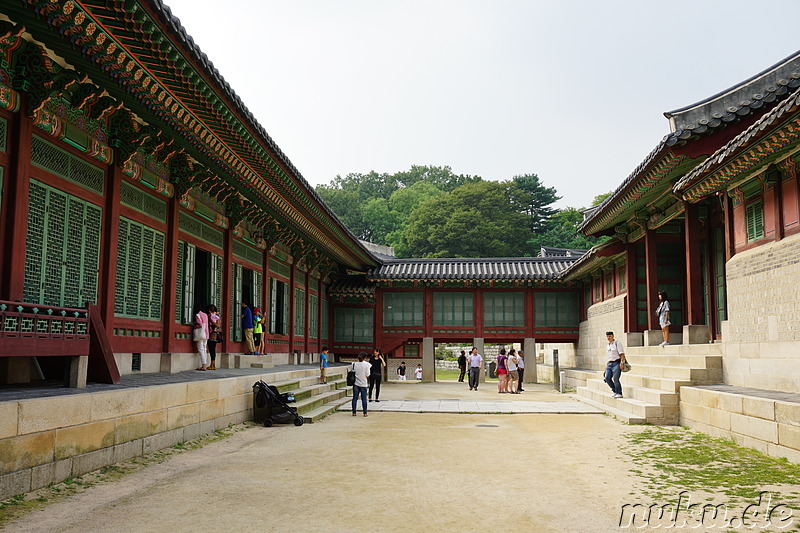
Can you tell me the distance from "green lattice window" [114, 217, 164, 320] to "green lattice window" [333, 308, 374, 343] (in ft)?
55.4

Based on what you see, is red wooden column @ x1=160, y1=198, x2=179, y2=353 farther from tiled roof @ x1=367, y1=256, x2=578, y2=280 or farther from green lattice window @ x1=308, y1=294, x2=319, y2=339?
tiled roof @ x1=367, y1=256, x2=578, y2=280

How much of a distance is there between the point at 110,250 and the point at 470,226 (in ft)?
157

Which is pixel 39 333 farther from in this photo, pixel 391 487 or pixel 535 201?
pixel 535 201

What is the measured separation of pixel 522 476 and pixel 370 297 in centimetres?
2143

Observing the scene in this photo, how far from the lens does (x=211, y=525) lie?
17.3 ft

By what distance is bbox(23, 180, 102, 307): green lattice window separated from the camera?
27.6 feet

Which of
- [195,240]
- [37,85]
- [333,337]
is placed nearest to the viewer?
[37,85]

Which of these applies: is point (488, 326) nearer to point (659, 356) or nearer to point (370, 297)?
point (370, 297)

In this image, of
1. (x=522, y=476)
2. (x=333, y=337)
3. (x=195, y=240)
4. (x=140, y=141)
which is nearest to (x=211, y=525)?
(x=522, y=476)

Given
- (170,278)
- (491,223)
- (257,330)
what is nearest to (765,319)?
(170,278)

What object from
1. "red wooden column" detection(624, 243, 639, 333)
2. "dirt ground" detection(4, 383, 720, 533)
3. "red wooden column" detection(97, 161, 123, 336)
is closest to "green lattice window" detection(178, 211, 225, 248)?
"red wooden column" detection(97, 161, 123, 336)

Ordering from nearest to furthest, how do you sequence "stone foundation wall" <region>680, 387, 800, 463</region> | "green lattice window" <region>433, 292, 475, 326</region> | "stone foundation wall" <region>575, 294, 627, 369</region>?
"stone foundation wall" <region>680, 387, 800, 463</region> → "stone foundation wall" <region>575, 294, 627, 369</region> → "green lattice window" <region>433, 292, 475, 326</region>

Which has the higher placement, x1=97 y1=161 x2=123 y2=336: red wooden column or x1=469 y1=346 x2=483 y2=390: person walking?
x1=97 y1=161 x2=123 y2=336: red wooden column

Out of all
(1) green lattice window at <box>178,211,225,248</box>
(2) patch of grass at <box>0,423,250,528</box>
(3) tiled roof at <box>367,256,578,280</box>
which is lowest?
(2) patch of grass at <box>0,423,250,528</box>
